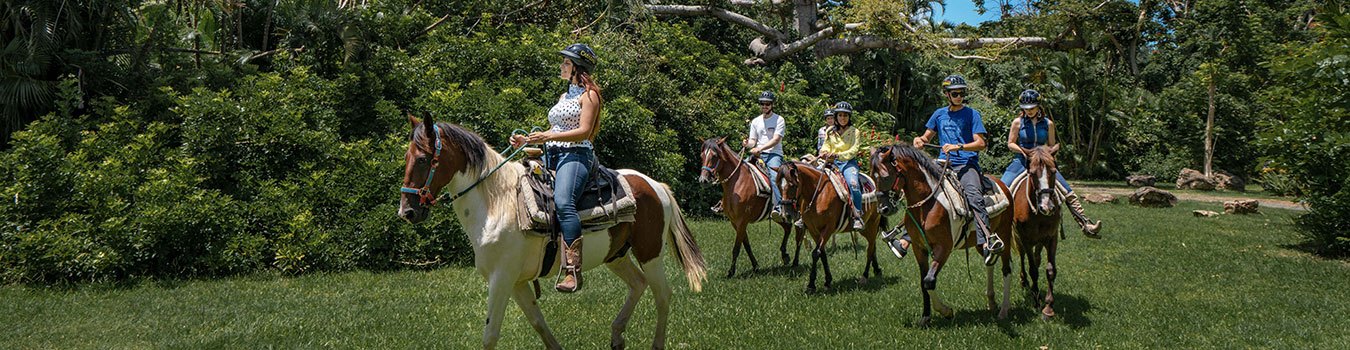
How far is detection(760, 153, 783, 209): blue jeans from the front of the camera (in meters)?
11.0

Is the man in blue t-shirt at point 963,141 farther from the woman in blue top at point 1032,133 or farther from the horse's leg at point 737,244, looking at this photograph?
the horse's leg at point 737,244

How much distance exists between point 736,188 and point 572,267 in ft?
19.0

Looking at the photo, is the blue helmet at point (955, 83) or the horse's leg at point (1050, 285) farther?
the horse's leg at point (1050, 285)

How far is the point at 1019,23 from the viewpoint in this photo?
3378cm

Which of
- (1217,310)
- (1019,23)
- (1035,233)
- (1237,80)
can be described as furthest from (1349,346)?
(1019,23)

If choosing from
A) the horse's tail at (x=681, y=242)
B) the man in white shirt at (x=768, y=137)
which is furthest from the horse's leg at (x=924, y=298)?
the man in white shirt at (x=768, y=137)

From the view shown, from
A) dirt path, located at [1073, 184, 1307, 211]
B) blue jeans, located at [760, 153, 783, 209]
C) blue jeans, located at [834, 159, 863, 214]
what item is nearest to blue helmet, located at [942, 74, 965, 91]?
blue jeans, located at [834, 159, 863, 214]

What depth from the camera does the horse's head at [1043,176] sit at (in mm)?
8258

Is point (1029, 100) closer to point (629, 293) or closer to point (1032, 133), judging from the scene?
point (1032, 133)

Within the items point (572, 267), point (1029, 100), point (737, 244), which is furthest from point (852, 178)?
point (572, 267)

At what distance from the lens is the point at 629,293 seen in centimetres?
684

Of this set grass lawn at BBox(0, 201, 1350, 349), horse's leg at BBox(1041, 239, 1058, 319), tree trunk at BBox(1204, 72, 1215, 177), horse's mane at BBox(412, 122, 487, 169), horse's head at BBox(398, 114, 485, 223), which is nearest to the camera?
horse's head at BBox(398, 114, 485, 223)

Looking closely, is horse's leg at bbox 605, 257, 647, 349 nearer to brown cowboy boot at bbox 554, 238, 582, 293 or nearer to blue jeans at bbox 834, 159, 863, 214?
brown cowboy boot at bbox 554, 238, 582, 293

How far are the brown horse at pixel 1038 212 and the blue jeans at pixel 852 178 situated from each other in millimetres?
2148
